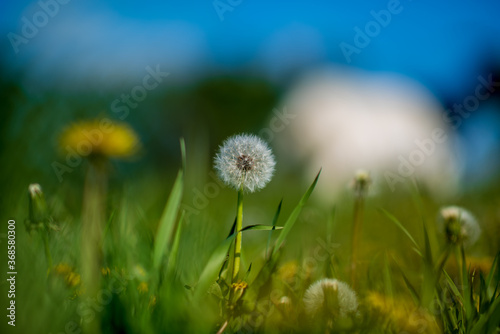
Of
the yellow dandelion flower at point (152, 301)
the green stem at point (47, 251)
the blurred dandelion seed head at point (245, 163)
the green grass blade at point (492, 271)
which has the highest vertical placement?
the green grass blade at point (492, 271)

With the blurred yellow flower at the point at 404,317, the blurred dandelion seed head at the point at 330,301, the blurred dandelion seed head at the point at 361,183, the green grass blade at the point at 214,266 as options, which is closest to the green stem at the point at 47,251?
the green grass blade at the point at 214,266

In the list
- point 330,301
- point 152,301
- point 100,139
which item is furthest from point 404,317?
point 100,139

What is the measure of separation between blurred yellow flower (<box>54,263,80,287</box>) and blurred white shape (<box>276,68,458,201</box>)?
228cm

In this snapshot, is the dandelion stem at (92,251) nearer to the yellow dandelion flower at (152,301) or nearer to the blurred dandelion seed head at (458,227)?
the yellow dandelion flower at (152,301)

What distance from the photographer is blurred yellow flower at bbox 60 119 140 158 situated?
1291 mm

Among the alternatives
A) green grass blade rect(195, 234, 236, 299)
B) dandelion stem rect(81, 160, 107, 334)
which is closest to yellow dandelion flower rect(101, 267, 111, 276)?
dandelion stem rect(81, 160, 107, 334)

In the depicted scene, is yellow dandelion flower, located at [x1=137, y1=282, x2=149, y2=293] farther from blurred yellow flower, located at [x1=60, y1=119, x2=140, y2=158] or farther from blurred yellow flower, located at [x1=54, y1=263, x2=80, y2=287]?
blurred yellow flower, located at [x1=60, y1=119, x2=140, y2=158]

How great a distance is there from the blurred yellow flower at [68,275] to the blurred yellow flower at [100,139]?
493 millimetres

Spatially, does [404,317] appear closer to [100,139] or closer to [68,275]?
[68,275]

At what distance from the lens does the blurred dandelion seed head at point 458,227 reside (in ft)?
3.35

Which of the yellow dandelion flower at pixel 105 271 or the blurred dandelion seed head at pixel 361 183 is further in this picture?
the blurred dandelion seed head at pixel 361 183

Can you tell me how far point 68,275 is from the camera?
82 cm

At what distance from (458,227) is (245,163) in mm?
525

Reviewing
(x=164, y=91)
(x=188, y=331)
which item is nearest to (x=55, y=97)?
(x=188, y=331)
